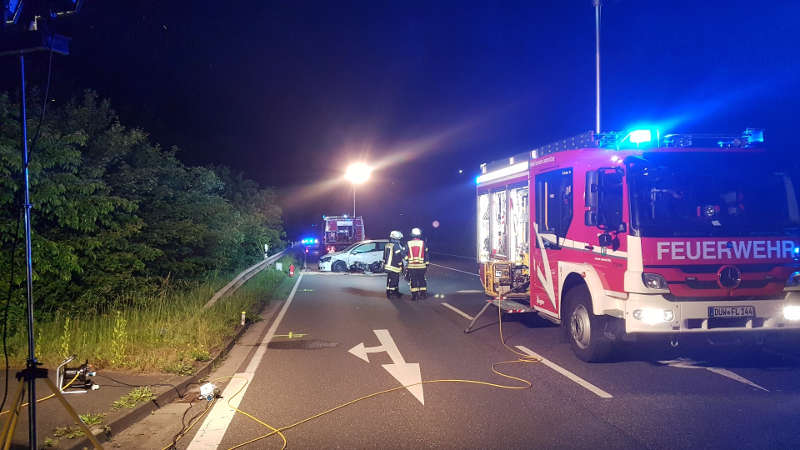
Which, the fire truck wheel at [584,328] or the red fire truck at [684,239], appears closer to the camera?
the red fire truck at [684,239]

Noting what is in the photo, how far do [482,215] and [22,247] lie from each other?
29.3 feet

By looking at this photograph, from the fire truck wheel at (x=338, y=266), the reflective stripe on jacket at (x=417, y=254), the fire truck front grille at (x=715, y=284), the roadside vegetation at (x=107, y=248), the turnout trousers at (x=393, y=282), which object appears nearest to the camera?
the fire truck front grille at (x=715, y=284)

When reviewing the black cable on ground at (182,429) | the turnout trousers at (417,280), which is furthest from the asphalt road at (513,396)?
the turnout trousers at (417,280)

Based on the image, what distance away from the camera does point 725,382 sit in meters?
7.42

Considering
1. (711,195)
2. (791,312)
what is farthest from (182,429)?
(791,312)

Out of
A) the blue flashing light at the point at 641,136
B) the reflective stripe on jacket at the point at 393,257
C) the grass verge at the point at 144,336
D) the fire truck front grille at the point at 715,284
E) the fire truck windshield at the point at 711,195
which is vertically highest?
the blue flashing light at the point at 641,136

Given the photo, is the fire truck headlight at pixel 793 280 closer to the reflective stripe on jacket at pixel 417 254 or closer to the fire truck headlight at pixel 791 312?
the fire truck headlight at pixel 791 312

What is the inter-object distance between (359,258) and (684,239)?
65.6 feet

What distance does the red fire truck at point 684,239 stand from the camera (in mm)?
7703

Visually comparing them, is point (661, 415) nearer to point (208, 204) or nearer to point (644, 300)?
point (644, 300)

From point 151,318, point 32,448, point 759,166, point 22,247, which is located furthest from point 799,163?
point 22,247

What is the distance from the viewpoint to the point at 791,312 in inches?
308

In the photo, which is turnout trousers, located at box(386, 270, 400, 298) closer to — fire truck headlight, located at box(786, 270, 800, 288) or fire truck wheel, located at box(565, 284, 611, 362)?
fire truck wheel, located at box(565, 284, 611, 362)

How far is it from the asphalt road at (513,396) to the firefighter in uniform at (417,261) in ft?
14.7
